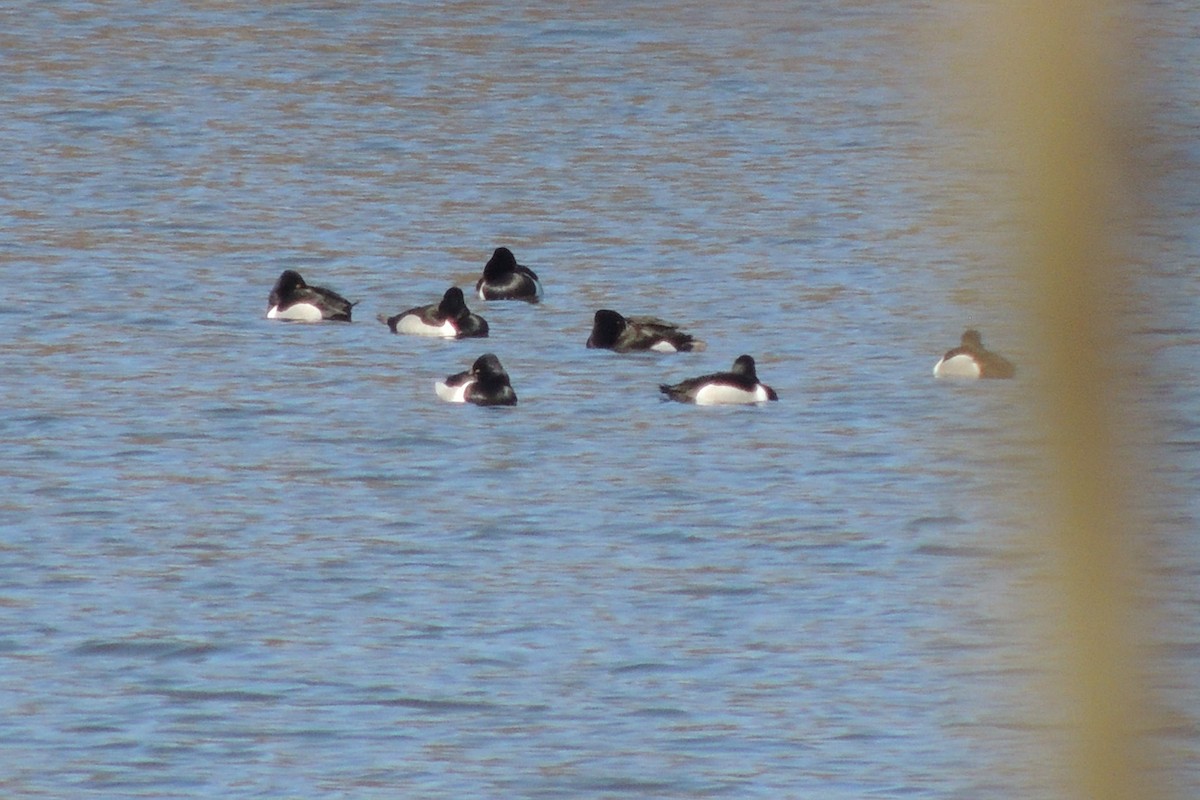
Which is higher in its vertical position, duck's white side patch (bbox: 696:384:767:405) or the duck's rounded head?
the duck's rounded head

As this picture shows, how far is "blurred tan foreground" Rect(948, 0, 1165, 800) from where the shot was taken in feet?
4.13

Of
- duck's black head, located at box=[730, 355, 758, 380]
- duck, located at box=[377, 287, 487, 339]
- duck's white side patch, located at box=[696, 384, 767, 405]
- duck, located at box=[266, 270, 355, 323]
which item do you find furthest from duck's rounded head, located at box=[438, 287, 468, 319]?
duck's black head, located at box=[730, 355, 758, 380]

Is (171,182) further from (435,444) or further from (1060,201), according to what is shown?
(1060,201)

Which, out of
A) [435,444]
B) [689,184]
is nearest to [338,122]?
[689,184]

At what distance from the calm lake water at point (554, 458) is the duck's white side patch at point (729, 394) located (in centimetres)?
15

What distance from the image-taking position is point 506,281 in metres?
21.0

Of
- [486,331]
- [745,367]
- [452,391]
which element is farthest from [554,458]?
[486,331]

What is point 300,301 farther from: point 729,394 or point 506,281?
point 729,394

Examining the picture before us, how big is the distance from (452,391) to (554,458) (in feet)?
6.77

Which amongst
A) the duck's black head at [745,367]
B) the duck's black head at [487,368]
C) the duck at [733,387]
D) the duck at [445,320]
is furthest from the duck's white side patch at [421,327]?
the duck's black head at [745,367]

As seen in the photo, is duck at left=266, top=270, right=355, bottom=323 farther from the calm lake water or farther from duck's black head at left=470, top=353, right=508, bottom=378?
duck's black head at left=470, top=353, right=508, bottom=378

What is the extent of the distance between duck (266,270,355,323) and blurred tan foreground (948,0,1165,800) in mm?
18537

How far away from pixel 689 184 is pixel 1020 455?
24.7m

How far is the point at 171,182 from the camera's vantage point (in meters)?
26.3
